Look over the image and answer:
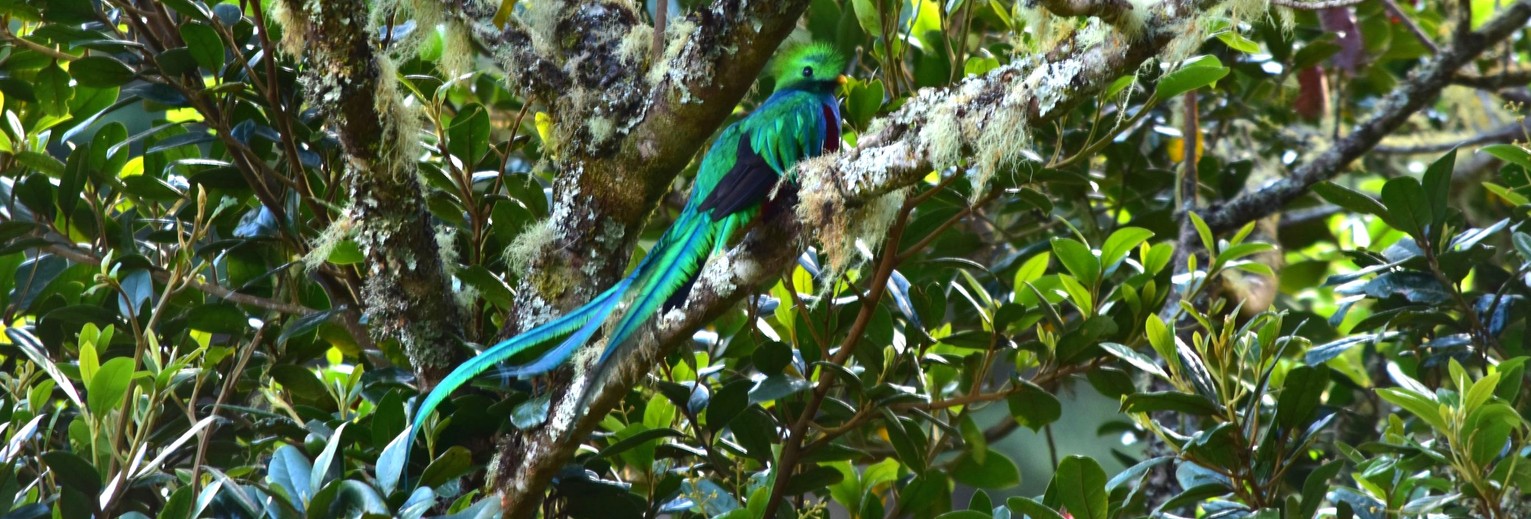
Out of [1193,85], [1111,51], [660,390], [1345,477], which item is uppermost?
[1111,51]

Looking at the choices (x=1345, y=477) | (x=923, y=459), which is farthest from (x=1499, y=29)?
(x=923, y=459)

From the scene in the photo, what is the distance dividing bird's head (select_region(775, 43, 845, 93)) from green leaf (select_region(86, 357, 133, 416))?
1354mm

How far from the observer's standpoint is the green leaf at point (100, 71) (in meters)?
2.28

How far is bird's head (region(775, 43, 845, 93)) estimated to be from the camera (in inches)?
103

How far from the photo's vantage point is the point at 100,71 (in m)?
2.31

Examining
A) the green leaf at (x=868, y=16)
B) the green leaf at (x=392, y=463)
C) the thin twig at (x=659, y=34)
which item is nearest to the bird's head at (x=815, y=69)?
the green leaf at (x=868, y=16)

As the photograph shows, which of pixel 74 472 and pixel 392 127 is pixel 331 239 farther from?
pixel 74 472

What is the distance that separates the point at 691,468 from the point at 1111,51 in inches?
43.4

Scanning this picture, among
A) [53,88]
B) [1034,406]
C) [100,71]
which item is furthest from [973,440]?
[53,88]

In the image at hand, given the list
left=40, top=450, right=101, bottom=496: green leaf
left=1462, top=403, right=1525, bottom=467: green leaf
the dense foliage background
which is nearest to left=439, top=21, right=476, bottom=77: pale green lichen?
the dense foliage background

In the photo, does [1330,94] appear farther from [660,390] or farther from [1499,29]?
[660,390]

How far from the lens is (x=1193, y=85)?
197 centimetres

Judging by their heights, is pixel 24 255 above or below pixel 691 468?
above

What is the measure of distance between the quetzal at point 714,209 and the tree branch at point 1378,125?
4.26 feet
